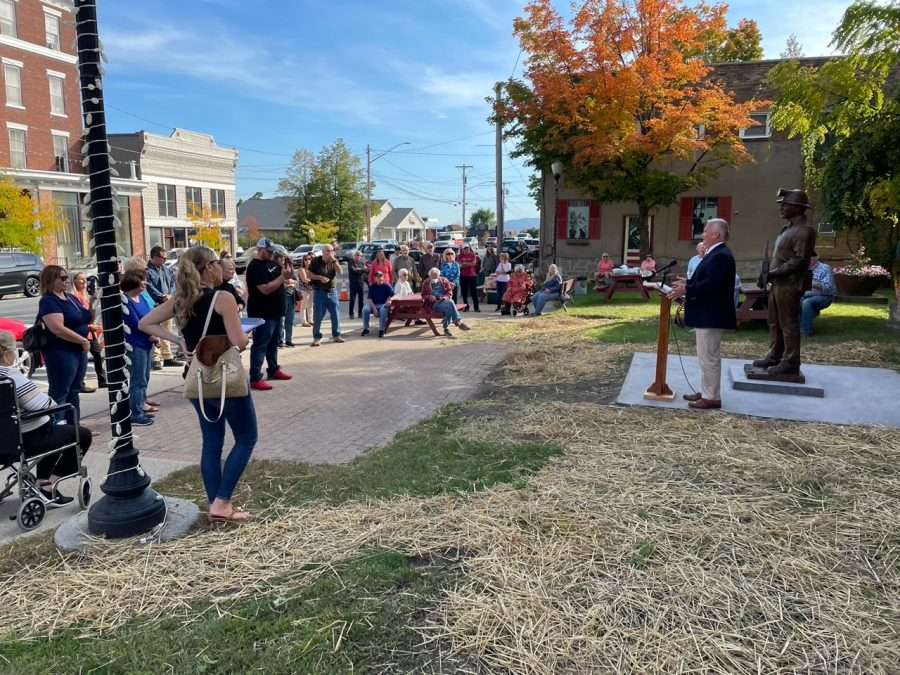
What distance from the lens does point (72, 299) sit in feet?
19.4

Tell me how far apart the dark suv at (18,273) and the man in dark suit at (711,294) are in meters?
23.0

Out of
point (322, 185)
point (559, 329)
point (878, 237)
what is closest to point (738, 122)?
point (878, 237)

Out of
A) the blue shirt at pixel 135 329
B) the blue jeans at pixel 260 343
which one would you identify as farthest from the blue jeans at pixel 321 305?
the blue shirt at pixel 135 329

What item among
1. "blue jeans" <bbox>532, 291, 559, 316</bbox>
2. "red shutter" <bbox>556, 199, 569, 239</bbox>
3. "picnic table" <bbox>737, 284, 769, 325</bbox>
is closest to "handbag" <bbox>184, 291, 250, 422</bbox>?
"picnic table" <bbox>737, 284, 769, 325</bbox>

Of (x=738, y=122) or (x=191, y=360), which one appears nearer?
(x=191, y=360)

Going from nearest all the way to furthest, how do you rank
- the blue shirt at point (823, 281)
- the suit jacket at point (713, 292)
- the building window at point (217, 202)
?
the suit jacket at point (713, 292), the blue shirt at point (823, 281), the building window at point (217, 202)

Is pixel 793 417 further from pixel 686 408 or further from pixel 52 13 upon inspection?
pixel 52 13

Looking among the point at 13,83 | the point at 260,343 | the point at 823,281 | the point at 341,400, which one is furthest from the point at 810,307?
the point at 13,83

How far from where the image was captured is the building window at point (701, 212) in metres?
25.0

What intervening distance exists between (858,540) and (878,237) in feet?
61.9

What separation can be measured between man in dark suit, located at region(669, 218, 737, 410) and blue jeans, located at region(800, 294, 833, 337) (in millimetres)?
5354

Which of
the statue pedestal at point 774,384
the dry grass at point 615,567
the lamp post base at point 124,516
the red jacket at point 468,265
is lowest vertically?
the dry grass at point 615,567

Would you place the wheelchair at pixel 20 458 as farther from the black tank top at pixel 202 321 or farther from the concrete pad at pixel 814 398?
the concrete pad at pixel 814 398

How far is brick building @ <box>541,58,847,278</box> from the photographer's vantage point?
23.8 m
